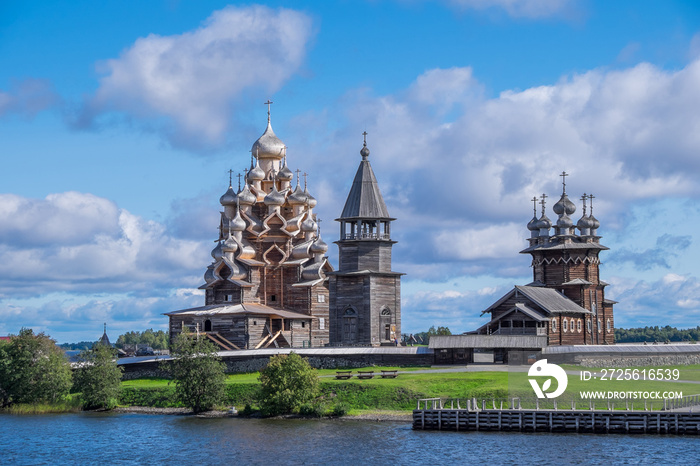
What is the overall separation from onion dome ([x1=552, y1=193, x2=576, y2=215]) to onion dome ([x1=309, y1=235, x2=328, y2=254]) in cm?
1907

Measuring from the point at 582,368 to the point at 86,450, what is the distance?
28747 mm

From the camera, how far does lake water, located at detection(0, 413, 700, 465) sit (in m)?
38.0

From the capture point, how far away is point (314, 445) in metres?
41.2

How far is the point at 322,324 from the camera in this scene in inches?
3029

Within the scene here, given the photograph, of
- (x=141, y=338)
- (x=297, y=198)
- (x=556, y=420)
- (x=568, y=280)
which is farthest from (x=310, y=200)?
(x=141, y=338)

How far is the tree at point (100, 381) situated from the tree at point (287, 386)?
11.2 meters

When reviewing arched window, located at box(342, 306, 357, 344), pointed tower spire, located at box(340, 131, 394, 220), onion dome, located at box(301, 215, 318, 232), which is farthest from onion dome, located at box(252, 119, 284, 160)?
arched window, located at box(342, 306, 357, 344)

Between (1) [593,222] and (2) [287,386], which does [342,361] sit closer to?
A: (2) [287,386]

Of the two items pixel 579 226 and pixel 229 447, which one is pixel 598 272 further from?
pixel 229 447

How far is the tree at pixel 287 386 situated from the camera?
5034cm

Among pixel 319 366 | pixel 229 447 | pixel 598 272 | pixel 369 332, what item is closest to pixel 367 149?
pixel 369 332

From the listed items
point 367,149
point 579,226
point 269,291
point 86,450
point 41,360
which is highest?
point 367,149

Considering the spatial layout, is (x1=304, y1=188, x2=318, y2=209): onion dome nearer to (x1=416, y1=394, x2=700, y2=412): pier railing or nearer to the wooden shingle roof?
the wooden shingle roof

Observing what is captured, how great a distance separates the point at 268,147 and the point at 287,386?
35.4 m
